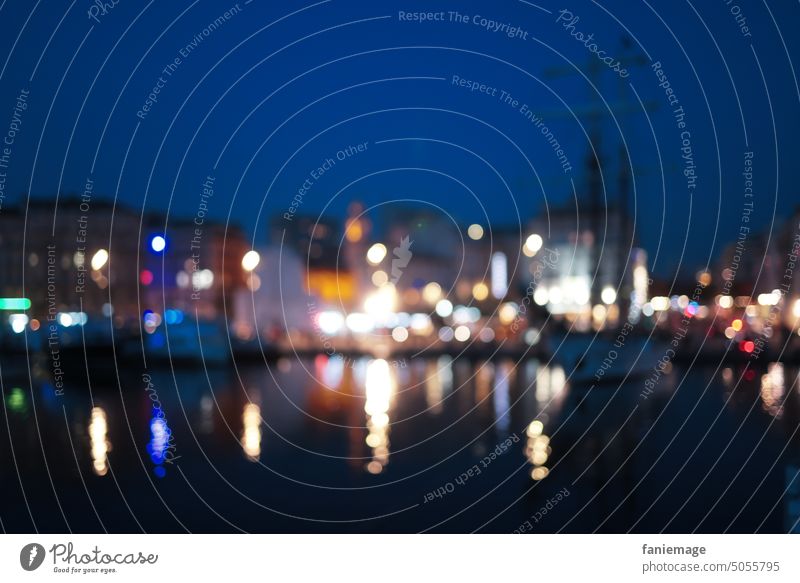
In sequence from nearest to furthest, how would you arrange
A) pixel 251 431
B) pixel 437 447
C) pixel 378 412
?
pixel 437 447 → pixel 251 431 → pixel 378 412

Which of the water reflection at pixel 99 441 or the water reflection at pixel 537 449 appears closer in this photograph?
the water reflection at pixel 537 449

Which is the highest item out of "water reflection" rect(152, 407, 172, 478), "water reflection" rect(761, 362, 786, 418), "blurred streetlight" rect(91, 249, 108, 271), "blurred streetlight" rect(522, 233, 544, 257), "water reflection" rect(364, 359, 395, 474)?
"blurred streetlight" rect(91, 249, 108, 271)

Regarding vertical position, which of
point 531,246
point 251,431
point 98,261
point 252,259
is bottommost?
point 251,431

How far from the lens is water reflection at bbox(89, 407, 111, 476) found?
36.5 ft

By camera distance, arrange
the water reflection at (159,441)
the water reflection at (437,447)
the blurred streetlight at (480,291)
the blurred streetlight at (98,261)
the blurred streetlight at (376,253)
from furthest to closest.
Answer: the blurred streetlight at (480,291), the blurred streetlight at (376,253), the blurred streetlight at (98,261), the water reflection at (159,441), the water reflection at (437,447)

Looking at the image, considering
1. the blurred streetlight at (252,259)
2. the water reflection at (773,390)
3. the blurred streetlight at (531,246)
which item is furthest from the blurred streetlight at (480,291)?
the water reflection at (773,390)

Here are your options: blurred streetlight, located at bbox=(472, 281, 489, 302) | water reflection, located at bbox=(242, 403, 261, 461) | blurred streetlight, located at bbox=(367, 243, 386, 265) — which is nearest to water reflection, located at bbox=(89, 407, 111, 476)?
water reflection, located at bbox=(242, 403, 261, 461)

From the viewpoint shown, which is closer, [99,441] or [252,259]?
[99,441]

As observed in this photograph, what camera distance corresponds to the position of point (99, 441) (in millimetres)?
13367

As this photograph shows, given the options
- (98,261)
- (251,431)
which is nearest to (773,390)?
(251,431)

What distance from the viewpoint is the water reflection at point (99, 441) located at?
11.1 meters
